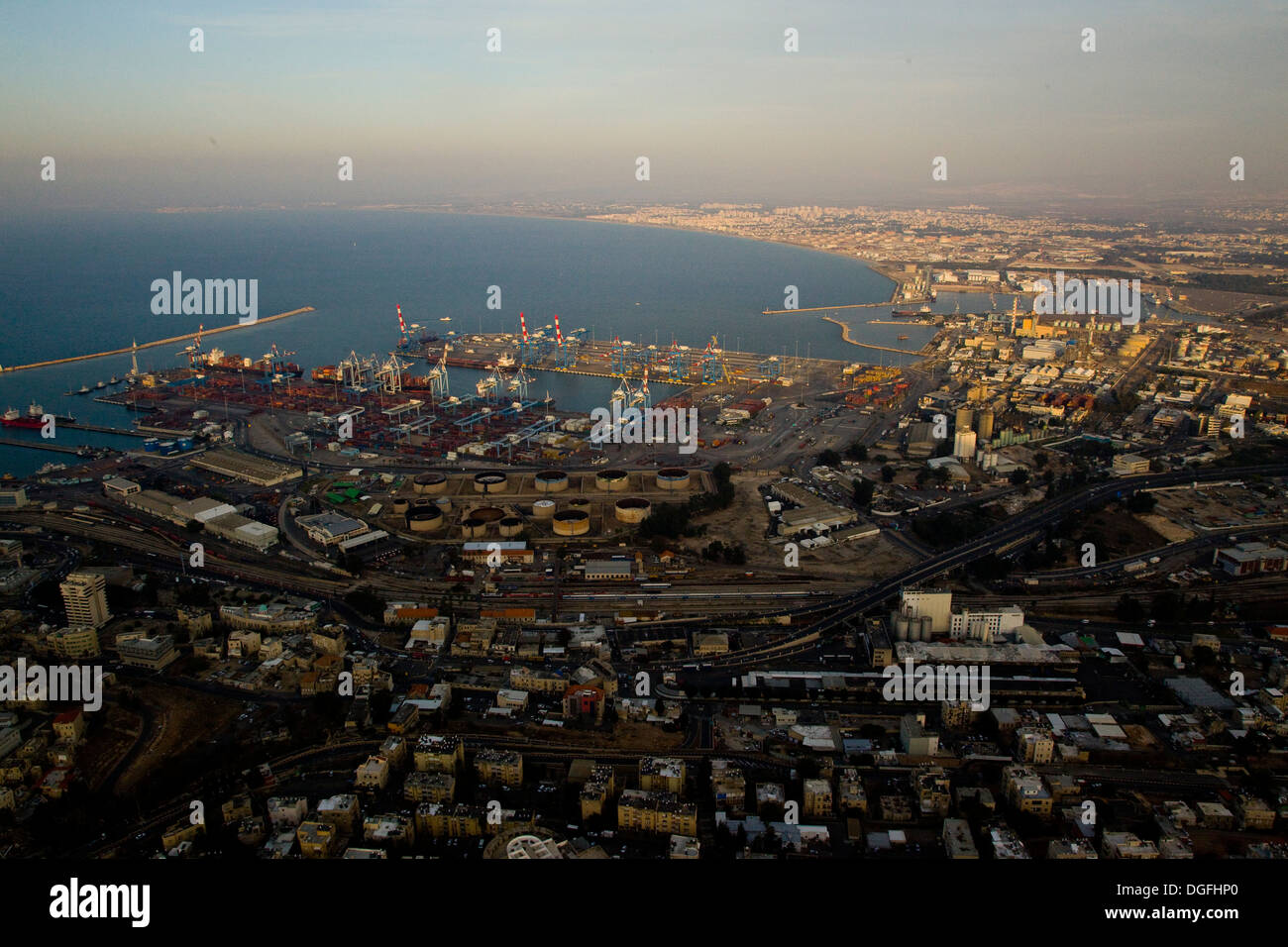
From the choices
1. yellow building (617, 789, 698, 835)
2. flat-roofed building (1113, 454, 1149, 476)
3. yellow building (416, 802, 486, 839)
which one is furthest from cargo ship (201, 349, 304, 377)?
yellow building (617, 789, 698, 835)

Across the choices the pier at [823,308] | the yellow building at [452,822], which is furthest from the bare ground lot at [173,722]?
the pier at [823,308]

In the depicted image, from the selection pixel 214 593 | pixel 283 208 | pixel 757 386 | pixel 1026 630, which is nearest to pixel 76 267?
pixel 757 386

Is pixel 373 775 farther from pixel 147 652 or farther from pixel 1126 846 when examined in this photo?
pixel 1126 846

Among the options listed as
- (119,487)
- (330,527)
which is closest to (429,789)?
(330,527)

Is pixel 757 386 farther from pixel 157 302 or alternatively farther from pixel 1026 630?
pixel 157 302

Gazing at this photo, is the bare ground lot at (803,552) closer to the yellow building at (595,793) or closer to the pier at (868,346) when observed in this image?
the yellow building at (595,793)

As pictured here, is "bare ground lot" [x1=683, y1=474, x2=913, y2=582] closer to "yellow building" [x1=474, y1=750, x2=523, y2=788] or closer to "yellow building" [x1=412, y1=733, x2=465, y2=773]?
"yellow building" [x1=474, y1=750, x2=523, y2=788]
